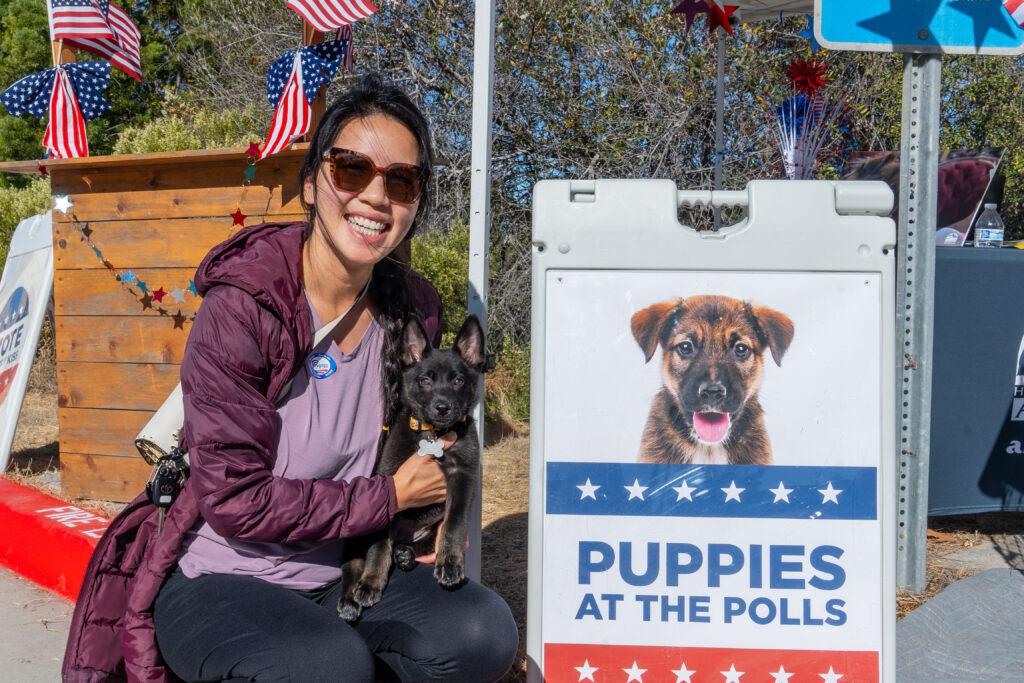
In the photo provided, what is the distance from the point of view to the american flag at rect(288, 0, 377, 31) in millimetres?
4305

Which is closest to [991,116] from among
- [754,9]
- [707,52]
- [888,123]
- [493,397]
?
[888,123]

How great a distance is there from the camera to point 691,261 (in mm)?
2139

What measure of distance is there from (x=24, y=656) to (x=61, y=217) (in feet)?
9.34

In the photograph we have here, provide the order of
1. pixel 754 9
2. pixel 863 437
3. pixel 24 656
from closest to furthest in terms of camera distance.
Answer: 1. pixel 863 437
2. pixel 24 656
3. pixel 754 9

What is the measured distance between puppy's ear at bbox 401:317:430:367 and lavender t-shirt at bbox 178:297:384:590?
119 mm

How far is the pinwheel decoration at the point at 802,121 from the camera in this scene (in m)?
7.60

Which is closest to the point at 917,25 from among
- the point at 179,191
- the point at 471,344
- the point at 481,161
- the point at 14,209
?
the point at 481,161

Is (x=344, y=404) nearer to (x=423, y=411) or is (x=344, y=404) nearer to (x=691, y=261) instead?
(x=423, y=411)

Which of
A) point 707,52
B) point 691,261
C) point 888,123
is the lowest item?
point 691,261

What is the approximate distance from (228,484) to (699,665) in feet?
3.92

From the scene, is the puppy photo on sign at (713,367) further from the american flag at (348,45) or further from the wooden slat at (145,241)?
the american flag at (348,45)

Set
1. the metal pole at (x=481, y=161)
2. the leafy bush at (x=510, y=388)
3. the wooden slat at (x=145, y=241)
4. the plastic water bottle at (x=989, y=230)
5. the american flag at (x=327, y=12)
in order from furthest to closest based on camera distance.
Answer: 1. the leafy bush at (x=510, y=388)
2. the wooden slat at (x=145, y=241)
3. the plastic water bottle at (x=989, y=230)
4. the american flag at (x=327, y=12)
5. the metal pole at (x=481, y=161)

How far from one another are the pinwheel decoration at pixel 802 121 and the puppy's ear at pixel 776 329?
5.54m

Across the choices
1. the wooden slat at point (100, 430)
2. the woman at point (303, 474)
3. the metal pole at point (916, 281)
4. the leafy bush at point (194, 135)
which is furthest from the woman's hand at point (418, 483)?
the leafy bush at point (194, 135)
